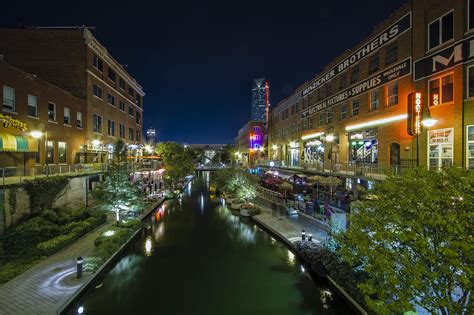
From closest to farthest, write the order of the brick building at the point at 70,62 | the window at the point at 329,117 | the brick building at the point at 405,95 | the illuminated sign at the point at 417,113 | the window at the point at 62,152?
1. the brick building at the point at 405,95
2. the illuminated sign at the point at 417,113
3. the window at the point at 62,152
4. the brick building at the point at 70,62
5. the window at the point at 329,117

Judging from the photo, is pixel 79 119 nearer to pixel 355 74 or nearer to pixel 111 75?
pixel 111 75

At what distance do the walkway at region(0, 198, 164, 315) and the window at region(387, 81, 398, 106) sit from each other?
2454cm

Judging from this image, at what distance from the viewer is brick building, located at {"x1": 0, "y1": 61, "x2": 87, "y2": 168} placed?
2031cm

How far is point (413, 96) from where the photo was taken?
1903 cm

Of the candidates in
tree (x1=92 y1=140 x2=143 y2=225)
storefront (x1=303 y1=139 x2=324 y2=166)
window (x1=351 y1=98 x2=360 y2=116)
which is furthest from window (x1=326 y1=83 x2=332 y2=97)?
tree (x1=92 y1=140 x2=143 y2=225)

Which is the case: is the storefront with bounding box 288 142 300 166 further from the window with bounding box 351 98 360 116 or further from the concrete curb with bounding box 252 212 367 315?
the concrete curb with bounding box 252 212 367 315

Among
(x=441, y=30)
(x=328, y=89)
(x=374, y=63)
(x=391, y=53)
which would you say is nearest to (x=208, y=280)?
(x=441, y=30)

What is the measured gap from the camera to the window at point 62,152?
28062 millimetres

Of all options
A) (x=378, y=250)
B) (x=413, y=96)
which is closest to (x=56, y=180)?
(x=378, y=250)

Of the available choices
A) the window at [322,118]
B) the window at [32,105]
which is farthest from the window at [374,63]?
the window at [32,105]

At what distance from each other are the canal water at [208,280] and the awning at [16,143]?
36.9 ft

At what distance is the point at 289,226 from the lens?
72.3ft

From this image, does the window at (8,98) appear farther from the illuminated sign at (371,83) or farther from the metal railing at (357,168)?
the illuminated sign at (371,83)

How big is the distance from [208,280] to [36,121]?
21236mm
